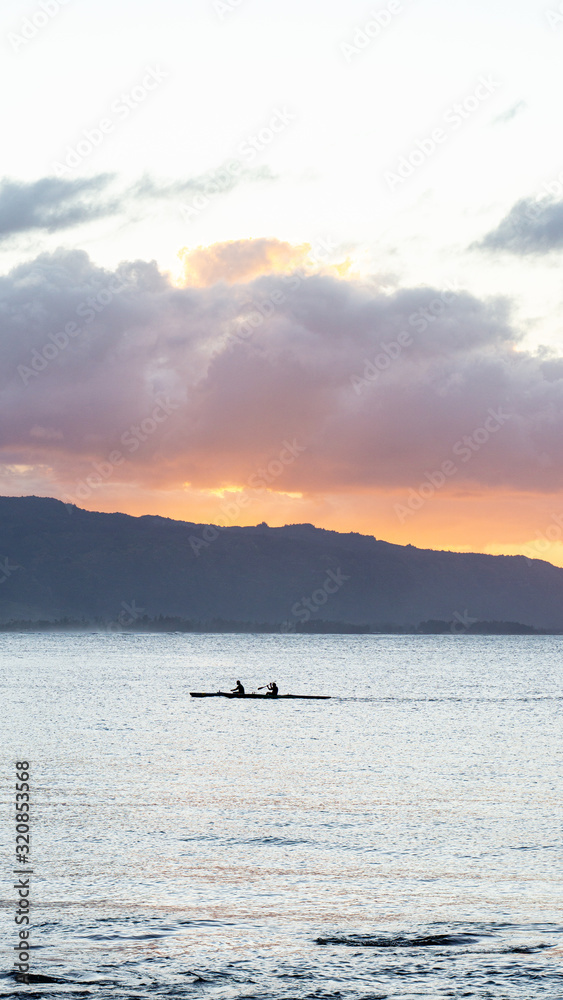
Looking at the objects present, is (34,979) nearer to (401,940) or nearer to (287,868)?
(401,940)

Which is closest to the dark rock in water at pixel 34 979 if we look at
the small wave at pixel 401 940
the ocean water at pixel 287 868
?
the ocean water at pixel 287 868

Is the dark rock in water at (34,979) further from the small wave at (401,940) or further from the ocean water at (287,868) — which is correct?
the small wave at (401,940)

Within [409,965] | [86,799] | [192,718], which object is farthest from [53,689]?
[409,965]

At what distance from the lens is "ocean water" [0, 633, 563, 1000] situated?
23.0 meters

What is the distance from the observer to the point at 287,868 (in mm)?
32938

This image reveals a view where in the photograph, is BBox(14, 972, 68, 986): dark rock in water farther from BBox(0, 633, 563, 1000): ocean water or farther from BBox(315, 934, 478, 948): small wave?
BBox(315, 934, 478, 948): small wave

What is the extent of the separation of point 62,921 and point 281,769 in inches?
1311

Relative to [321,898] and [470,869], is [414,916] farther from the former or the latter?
[470,869]

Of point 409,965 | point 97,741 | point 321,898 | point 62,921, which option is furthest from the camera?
point 97,741

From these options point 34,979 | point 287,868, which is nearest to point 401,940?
point 287,868

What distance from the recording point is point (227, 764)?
201 feet

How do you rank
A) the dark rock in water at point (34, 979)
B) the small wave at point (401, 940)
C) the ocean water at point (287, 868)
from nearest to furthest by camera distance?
the dark rock in water at point (34, 979) < the ocean water at point (287, 868) < the small wave at point (401, 940)

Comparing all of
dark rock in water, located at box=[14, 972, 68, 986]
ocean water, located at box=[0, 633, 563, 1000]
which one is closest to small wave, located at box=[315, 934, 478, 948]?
ocean water, located at box=[0, 633, 563, 1000]

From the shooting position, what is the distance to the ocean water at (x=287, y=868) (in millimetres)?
22984
